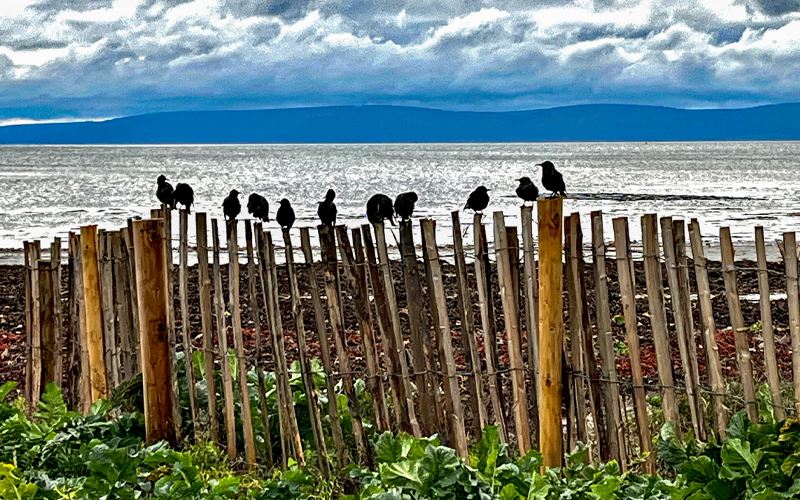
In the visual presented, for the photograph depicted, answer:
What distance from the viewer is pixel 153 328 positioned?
5.36m

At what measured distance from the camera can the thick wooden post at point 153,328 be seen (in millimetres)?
5316

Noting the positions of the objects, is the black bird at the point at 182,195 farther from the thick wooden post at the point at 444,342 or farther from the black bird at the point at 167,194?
the thick wooden post at the point at 444,342

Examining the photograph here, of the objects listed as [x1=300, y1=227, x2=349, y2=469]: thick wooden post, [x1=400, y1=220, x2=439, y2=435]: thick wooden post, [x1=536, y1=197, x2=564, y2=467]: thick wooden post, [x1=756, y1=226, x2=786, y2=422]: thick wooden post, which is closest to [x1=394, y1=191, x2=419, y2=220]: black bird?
[x1=400, y1=220, x2=439, y2=435]: thick wooden post

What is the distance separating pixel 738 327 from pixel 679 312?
10.6 inches

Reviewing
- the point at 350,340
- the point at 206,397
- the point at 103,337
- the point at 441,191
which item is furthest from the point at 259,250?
the point at 441,191

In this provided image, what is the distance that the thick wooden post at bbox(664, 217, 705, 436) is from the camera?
4.36 meters

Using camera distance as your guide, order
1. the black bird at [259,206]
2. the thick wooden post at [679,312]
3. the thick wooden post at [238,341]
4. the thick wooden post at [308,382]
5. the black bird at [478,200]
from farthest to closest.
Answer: the black bird at [259,206], the black bird at [478,200], the thick wooden post at [238,341], the thick wooden post at [308,382], the thick wooden post at [679,312]

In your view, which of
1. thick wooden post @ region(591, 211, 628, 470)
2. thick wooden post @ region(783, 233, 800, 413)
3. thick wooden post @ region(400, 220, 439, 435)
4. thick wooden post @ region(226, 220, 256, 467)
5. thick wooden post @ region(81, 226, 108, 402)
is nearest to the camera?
thick wooden post @ region(783, 233, 800, 413)

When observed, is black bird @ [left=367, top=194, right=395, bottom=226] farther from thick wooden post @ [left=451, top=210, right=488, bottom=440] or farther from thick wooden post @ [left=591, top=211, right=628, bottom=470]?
thick wooden post @ [left=591, top=211, right=628, bottom=470]

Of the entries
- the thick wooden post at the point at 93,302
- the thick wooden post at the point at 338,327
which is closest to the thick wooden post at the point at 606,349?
the thick wooden post at the point at 338,327

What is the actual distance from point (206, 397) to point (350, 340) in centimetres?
396

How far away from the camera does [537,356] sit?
482cm

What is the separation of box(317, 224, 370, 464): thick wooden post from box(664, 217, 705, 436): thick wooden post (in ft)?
5.32

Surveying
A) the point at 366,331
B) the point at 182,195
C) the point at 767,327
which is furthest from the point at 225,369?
the point at 767,327
